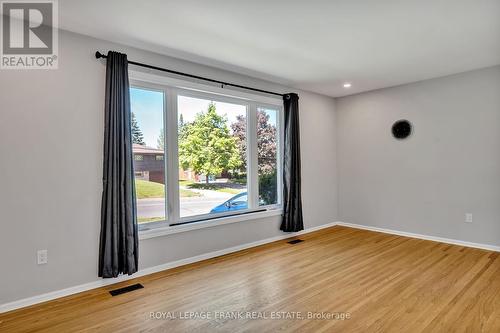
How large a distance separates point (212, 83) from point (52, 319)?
3030mm

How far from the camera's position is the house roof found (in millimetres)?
3285

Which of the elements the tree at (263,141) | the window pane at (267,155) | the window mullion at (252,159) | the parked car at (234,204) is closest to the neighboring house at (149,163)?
the parked car at (234,204)

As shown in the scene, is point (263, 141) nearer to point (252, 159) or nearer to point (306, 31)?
point (252, 159)

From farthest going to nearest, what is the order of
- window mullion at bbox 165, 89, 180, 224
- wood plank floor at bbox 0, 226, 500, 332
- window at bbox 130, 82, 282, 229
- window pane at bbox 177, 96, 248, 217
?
window pane at bbox 177, 96, 248, 217 < window mullion at bbox 165, 89, 180, 224 < window at bbox 130, 82, 282, 229 < wood plank floor at bbox 0, 226, 500, 332

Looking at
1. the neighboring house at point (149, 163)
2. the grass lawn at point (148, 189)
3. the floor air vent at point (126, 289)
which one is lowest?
the floor air vent at point (126, 289)

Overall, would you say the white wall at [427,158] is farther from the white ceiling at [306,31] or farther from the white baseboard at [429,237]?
the white ceiling at [306,31]

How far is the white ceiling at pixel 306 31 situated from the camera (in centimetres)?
238

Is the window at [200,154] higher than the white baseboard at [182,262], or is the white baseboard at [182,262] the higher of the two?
the window at [200,154]

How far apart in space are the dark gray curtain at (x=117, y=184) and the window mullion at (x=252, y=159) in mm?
1884

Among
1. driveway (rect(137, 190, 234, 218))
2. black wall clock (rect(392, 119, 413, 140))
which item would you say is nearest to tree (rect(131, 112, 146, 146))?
driveway (rect(137, 190, 234, 218))

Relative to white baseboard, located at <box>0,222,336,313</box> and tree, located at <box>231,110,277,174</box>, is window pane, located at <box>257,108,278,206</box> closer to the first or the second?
tree, located at <box>231,110,277,174</box>

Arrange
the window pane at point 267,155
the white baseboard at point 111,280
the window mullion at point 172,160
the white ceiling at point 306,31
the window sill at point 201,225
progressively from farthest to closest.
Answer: the window pane at point 267,155
the window mullion at point 172,160
the window sill at point 201,225
the white baseboard at point 111,280
the white ceiling at point 306,31

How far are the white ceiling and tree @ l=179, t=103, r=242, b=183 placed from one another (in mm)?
764

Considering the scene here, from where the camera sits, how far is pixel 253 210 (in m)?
4.46
